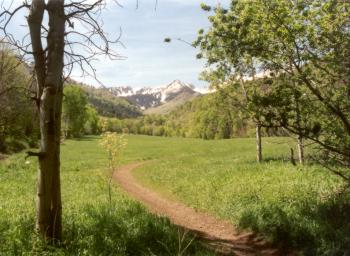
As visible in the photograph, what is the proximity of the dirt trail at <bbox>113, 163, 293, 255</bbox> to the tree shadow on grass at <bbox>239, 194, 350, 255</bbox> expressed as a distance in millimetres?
421

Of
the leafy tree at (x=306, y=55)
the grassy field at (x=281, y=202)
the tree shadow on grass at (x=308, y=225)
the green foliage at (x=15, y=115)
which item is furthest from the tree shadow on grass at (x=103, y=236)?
the green foliage at (x=15, y=115)

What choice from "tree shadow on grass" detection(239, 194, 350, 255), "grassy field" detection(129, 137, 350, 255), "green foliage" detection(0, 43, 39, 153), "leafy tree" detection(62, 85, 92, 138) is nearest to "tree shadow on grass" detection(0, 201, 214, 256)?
"tree shadow on grass" detection(239, 194, 350, 255)

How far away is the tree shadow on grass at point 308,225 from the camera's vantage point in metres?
10.8

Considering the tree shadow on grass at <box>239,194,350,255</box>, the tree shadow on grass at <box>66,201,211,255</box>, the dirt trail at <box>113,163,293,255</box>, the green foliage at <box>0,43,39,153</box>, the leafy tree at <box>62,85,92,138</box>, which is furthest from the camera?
the leafy tree at <box>62,85,92,138</box>

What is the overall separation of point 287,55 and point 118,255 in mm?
5473

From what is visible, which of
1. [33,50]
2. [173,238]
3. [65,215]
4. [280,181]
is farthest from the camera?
[280,181]

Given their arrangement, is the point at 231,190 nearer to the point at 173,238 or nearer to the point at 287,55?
the point at 173,238

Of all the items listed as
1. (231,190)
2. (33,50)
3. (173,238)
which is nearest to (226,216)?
(231,190)

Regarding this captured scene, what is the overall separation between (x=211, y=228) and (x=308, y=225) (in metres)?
4.18

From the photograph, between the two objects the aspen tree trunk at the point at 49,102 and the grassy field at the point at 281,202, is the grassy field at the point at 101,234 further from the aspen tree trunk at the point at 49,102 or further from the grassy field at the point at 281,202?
the grassy field at the point at 281,202

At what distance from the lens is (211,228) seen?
595 inches

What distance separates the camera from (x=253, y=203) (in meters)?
15.6

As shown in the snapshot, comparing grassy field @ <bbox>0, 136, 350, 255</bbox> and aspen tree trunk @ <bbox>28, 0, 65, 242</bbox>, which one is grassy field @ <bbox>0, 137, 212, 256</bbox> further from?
aspen tree trunk @ <bbox>28, 0, 65, 242</bbox>

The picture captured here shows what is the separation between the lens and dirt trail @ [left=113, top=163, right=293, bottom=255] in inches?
487
